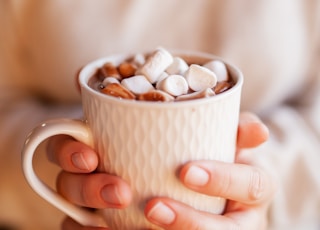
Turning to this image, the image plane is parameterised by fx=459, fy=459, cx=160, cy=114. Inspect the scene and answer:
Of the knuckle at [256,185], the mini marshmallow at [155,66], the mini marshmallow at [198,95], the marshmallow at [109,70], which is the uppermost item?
the mini marshmallow at [155,66]

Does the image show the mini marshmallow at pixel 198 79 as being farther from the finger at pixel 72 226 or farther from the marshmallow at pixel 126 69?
the finger at pixel 72 226

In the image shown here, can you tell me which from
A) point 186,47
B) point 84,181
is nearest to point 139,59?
point 84,181

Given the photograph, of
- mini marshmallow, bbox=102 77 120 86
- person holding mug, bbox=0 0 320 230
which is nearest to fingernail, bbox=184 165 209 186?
mini marshmallow, bbox=102 77 120 86

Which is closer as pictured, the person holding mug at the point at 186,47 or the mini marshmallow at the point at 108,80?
the mini marshmallow at the point at 108,80

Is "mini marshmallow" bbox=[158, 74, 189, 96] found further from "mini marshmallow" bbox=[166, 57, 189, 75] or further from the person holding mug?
Answer: the person holding mug

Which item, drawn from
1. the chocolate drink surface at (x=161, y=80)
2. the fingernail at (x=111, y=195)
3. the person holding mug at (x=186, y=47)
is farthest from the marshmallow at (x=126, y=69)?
the person holding mug at (x=186, y=47)

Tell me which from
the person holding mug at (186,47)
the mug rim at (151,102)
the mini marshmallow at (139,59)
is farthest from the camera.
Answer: the person holding mug at (186,47)
